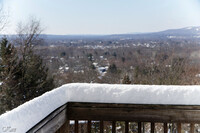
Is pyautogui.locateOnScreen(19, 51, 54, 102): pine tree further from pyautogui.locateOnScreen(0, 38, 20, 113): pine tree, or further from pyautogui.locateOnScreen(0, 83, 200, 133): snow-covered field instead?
pyautogui.locateOnScreen(0, 83, 200, 133): snow-covered field

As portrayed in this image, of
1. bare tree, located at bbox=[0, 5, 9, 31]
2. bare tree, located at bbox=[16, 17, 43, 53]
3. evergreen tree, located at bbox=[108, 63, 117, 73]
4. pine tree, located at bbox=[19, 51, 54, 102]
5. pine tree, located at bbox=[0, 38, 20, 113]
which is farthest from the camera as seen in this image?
evergreen tree, located at bbox=[108, 63, 117, 73]

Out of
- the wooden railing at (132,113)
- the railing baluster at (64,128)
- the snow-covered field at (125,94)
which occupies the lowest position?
the railing baluster at (64,128)

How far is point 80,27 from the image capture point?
41.4m

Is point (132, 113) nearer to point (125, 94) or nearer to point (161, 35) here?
point (125, 94)

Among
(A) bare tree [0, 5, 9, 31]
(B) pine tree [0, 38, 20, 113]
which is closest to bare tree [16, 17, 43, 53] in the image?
(B) pine tree [0, 38, 20, 113]

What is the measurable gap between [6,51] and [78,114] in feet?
48.8

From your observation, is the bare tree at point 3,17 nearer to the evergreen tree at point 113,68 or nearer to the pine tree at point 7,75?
the pine tree at point 7,75

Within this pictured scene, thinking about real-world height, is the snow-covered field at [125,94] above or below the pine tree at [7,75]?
above

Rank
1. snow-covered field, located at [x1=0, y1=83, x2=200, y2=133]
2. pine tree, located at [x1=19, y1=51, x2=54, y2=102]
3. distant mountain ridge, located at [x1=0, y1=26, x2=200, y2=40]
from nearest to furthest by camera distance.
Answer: snow-covered field, located at [x1=0, y1=83, x2=200, y2=133]
pine tree, located at [x1=19, y1=51, x2=54, y2=102]
distant mountain ridge, located at [x1=0, y1=26, x2=200, y2=40]

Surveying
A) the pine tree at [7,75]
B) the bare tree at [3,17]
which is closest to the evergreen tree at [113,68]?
the pine tree at [7,75]

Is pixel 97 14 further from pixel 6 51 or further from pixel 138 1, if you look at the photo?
pixel 6 51

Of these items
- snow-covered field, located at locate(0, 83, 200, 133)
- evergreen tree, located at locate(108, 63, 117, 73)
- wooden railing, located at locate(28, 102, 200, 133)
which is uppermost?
snow-covered field, located at locate(0, 83, 200, 133)

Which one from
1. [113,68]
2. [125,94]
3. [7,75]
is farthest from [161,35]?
[125,94]

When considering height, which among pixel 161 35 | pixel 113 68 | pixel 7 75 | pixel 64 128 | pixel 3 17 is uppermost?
pixel 3 17
